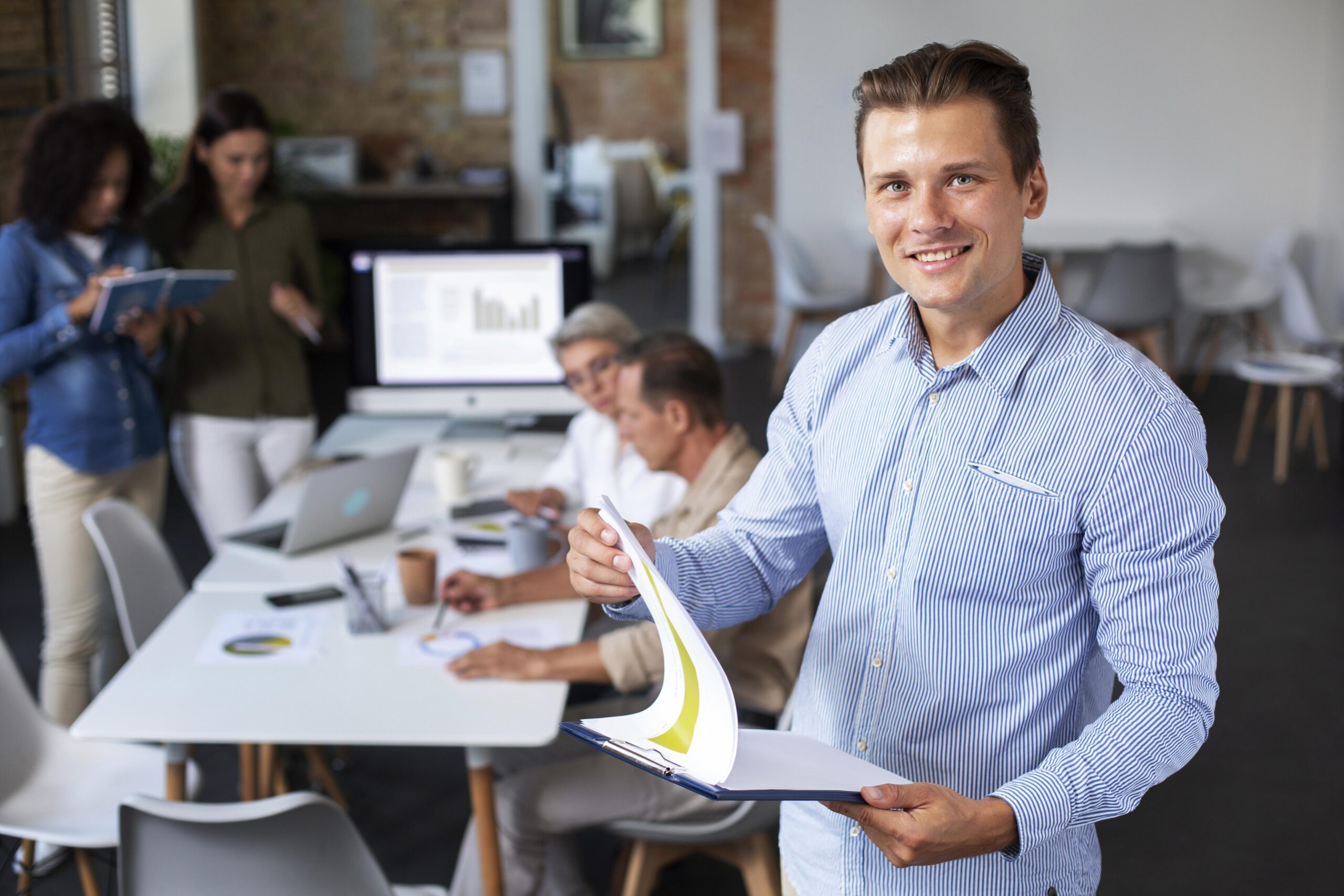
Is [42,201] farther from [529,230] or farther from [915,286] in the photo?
[529,230]

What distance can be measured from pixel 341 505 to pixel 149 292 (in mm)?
704

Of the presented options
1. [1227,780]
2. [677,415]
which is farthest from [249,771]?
[1227,780]

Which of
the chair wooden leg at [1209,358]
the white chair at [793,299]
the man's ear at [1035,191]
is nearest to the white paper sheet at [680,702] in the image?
the man's ear at [1035,191]

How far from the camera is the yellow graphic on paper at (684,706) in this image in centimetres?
114

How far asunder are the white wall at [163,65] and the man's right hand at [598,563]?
683 centimetres

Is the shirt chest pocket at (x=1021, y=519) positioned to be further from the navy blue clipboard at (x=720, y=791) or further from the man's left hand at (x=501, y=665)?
the man's left hand at (x=501, y=665)

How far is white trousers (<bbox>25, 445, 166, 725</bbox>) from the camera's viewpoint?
2.78 meters

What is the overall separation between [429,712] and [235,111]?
6.23 feet

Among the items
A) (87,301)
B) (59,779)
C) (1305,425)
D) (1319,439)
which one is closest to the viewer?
(59,779)

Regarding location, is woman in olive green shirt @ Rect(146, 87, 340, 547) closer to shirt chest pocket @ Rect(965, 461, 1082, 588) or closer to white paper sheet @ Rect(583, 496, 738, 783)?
white paper sheet @ Rect(583, 496, 738, 783)

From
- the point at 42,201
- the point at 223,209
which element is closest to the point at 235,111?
the point at 223,209

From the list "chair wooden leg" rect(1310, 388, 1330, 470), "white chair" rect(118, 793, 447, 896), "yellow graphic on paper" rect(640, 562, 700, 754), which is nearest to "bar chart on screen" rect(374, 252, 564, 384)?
"white chair" rect(118, 793, 447, 896)

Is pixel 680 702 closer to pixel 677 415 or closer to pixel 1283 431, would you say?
pixel 677 415

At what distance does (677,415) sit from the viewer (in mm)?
2383
